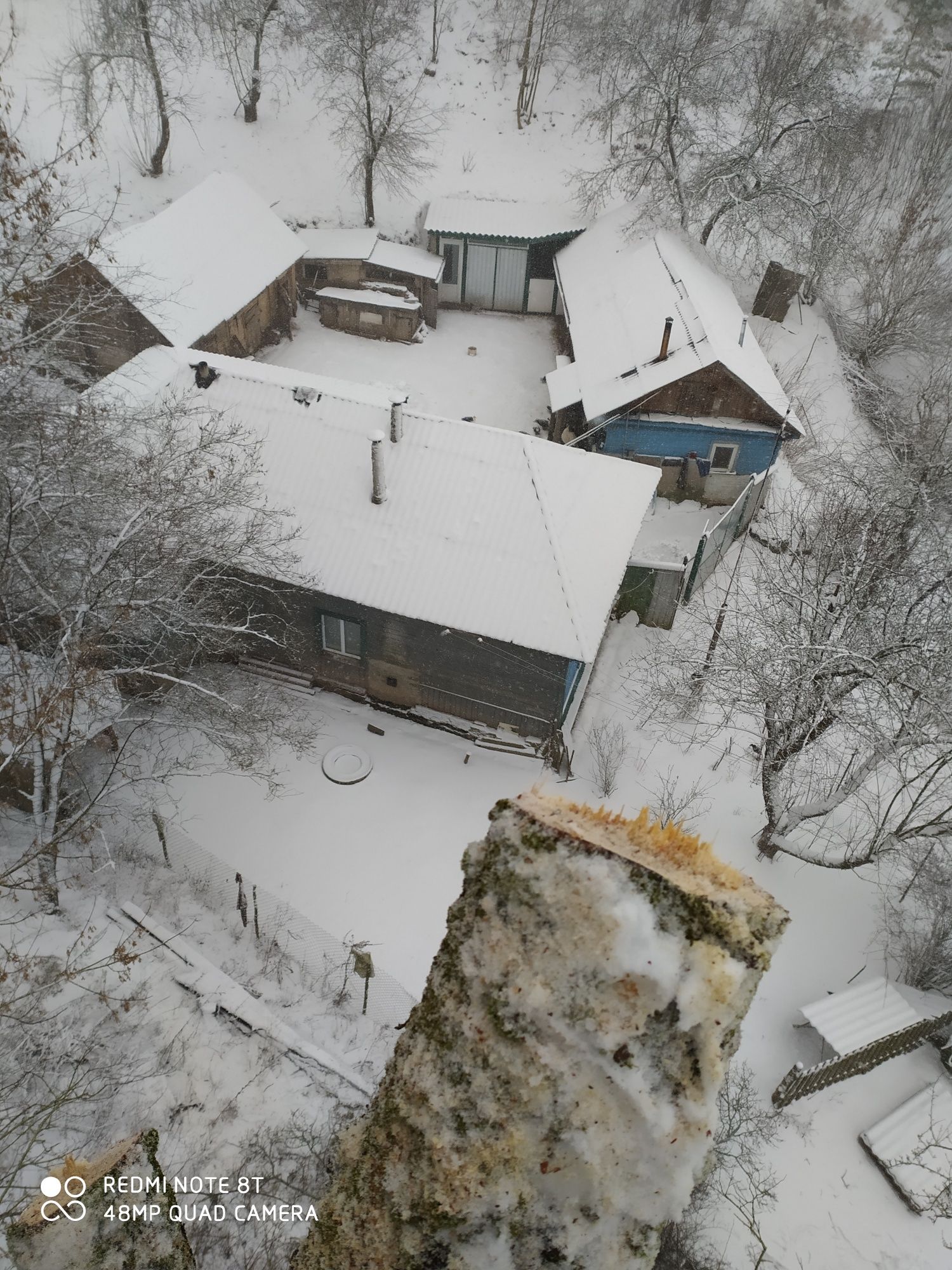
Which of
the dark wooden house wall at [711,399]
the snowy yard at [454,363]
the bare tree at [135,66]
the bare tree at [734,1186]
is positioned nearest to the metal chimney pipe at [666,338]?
the dark wooden house wall at [711,399]

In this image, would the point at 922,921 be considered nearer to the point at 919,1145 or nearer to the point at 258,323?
the point at 919,1145

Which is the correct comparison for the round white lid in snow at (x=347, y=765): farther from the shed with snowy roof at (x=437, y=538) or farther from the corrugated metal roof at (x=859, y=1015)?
the corrugated metal roof at (x=859, y=1015)

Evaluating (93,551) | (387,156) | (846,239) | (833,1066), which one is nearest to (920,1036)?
(833,1066)

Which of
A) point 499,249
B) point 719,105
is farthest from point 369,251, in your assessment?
point 719,105

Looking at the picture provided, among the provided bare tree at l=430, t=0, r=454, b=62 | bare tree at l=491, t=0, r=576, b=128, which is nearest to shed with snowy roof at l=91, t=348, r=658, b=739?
bare tree at l=491, t=0, r=576, b=128

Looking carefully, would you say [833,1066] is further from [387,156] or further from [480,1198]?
[387,156]
